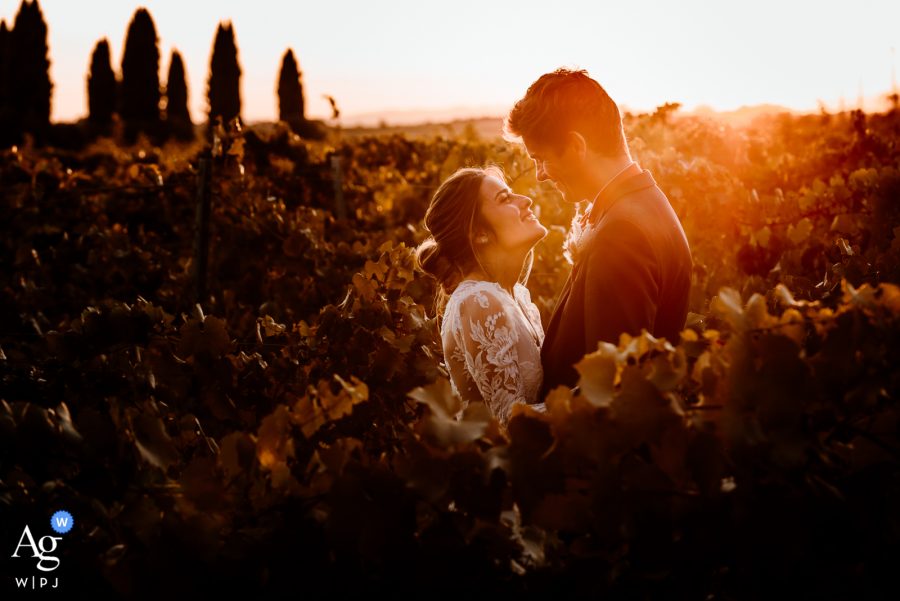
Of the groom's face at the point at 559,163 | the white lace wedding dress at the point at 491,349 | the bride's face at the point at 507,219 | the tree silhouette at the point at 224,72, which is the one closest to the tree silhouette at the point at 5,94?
the tree silhouette at the point at 224,72

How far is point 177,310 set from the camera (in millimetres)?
5734

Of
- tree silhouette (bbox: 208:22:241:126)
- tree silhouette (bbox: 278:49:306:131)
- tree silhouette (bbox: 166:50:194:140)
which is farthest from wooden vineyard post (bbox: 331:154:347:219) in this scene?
tree silhouette (bbox: 166:50:194:140)

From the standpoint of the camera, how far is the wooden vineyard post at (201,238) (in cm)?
588

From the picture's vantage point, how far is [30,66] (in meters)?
45.4

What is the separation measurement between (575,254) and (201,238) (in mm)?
3948

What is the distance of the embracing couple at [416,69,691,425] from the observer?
211 cm

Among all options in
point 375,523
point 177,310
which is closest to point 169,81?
point 177,310

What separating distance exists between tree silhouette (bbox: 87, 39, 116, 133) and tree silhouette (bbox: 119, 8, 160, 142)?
36.5 inches

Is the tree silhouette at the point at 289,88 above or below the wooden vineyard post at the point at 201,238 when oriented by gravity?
above

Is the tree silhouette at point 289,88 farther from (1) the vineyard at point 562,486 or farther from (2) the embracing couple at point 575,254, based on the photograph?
(1) the vineyard at point 562,486

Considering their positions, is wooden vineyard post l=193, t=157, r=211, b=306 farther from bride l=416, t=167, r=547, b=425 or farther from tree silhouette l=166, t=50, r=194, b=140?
tree silhouette l=166, t=50, r=194, b=140

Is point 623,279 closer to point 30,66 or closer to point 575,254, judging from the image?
point 575,254

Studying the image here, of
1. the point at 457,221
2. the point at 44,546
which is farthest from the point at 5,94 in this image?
the point at 44,546

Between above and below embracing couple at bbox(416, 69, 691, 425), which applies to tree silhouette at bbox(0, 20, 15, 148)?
above
